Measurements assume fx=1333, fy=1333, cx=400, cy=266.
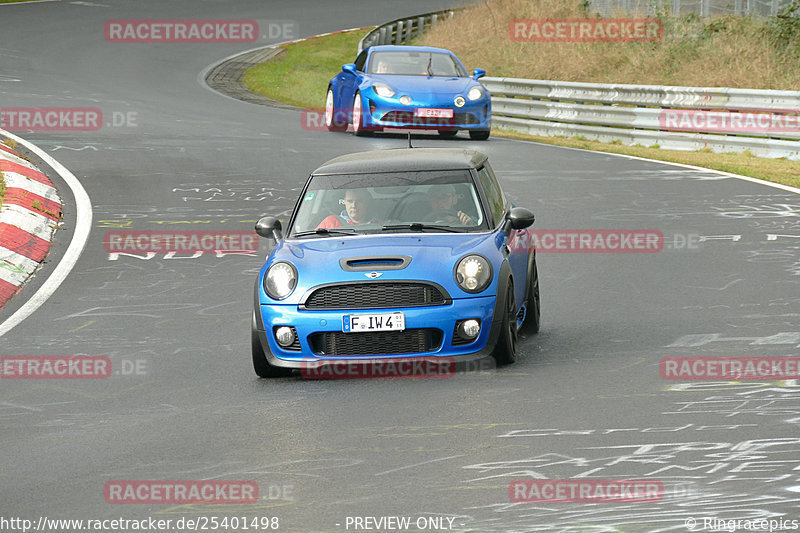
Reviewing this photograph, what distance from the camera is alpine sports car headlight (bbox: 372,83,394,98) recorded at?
21625mm

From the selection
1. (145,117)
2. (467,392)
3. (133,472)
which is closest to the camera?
(133,472)

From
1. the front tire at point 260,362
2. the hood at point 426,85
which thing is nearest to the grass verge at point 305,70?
Result: the hood at point 426,85

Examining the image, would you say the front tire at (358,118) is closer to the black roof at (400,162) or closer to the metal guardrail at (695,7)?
the metal guardrail at (695,7)

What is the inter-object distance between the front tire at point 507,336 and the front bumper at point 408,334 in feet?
0.21

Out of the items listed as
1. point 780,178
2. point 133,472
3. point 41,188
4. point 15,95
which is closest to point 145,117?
point 15,95

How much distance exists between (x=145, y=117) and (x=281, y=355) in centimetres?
1689

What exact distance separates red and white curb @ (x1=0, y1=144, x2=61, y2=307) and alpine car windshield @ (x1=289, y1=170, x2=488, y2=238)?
334cm

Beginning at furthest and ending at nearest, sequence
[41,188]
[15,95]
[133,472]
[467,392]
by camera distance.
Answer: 1. [15,95]
2. [41,188]
3. [467,392]
4. [133,472]

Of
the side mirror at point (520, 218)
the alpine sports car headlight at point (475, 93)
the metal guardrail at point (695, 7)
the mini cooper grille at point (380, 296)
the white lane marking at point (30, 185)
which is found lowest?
the mini cooper grille at point (380, 296)

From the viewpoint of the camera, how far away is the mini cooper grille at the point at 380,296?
8422mm

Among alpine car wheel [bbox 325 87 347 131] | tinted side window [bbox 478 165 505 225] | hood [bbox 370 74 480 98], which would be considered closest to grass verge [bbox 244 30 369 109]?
alpine car wheel [bbox 325 87 347 131]

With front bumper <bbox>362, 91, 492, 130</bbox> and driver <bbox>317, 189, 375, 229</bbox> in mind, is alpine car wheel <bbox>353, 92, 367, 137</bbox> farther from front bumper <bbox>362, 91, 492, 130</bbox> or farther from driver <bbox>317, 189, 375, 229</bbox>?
driver <bbox>317, 189, 375, 229</bbox>

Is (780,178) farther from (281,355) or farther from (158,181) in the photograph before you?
(281,355)

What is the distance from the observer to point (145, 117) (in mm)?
24656
